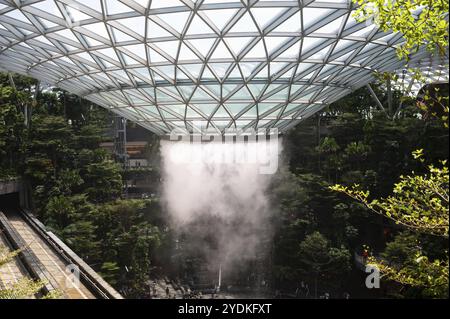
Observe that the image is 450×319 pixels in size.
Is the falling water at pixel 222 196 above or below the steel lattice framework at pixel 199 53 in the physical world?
below

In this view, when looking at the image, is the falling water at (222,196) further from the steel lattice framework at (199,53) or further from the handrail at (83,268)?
the handrail at (83,268)

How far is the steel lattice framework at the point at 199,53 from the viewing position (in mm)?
24031

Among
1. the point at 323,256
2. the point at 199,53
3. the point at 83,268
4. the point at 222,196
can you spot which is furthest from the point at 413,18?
the point at 222,196

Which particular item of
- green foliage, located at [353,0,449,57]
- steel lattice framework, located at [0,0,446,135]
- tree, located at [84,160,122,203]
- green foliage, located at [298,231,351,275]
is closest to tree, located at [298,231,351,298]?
green foliage, located at [298,231,351,275]

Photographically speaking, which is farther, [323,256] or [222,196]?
[222,196]

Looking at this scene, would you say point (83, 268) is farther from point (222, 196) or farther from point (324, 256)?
point (222, 196)

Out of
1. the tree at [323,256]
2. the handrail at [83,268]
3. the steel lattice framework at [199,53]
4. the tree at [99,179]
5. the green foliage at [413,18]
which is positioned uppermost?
the steel lattice framework at [199,53]

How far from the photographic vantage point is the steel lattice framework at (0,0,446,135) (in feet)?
78.8

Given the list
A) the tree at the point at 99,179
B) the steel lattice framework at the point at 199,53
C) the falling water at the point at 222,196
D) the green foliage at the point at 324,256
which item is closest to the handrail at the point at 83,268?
the tree at the point at 99,179

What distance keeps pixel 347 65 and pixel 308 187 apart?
71.1ft

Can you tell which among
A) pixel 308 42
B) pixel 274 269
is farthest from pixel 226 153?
pixel 308 42

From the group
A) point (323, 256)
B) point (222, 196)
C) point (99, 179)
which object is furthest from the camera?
point (222, 196)

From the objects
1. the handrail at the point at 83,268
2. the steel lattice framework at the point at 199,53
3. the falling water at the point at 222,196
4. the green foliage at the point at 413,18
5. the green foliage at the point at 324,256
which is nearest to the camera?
the green foliage at the point at 413,18

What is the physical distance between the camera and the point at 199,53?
2831cm
